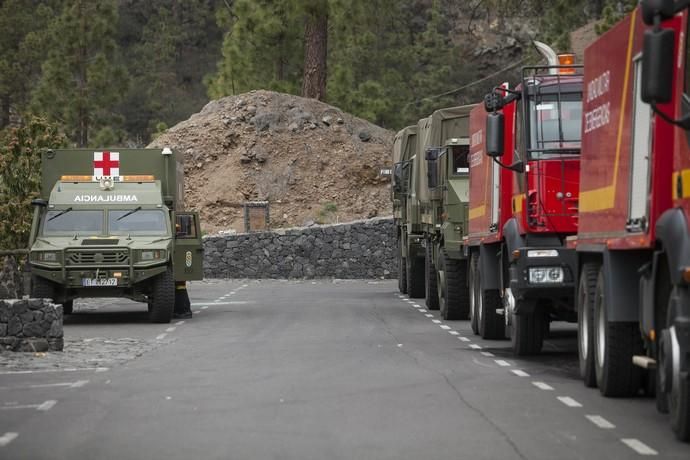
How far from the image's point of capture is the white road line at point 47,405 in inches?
507

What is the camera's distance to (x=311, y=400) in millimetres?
13266

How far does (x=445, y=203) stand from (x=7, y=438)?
16.0 meters

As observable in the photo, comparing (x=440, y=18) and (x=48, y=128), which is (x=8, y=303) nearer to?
(x=48, y=128)

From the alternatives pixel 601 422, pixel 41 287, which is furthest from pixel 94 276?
pixel 601 422

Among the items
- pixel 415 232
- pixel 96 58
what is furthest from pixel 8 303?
pixel 96 58

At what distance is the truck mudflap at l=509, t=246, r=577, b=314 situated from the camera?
16.8 m

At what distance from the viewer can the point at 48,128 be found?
37.7m

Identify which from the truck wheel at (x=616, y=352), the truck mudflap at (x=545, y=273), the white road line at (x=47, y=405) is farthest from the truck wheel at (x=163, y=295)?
the truck wheel at (x=616, y=352)

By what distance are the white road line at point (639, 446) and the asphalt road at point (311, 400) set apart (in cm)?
1

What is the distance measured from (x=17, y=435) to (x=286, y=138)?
47.7m

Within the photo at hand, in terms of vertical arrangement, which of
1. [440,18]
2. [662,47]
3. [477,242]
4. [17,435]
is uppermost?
[440,18]

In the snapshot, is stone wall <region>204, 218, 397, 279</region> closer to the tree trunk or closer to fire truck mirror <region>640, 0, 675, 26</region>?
the tree trunk

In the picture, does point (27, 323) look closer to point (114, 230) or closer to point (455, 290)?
point (114, 230)

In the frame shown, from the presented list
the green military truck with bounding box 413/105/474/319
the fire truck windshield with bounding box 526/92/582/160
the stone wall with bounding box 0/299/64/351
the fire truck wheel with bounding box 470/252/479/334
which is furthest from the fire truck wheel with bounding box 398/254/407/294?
the fire truck windshield with bounding box 526/92/582/160
